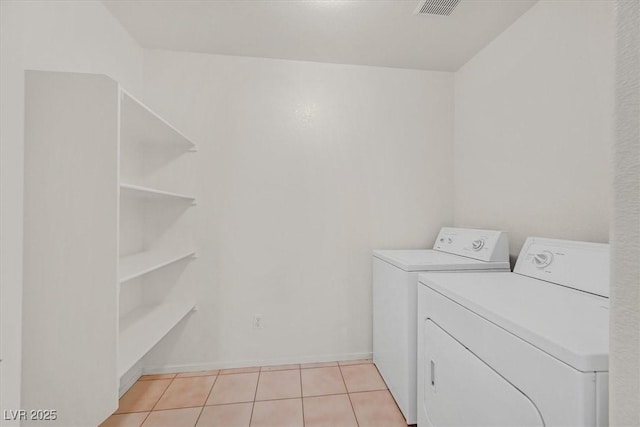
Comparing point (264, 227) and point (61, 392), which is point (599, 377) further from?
point (264, 227)

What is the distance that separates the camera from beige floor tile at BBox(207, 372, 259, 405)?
183 cm

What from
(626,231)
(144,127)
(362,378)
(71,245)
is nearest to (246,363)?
(362,378)

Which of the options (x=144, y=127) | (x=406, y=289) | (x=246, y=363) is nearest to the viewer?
(x=406, y=289)

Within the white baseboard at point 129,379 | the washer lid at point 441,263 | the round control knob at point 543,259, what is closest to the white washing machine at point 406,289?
the washer lid at point 441,263

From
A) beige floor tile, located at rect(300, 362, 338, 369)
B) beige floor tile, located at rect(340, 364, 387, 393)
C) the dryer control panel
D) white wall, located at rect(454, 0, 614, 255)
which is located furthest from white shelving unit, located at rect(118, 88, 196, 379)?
white wall, located at rect(454, 0, 614, 255)

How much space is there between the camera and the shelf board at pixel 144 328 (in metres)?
1.39

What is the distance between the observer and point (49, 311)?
1.16m

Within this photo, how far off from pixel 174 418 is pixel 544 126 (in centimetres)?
264

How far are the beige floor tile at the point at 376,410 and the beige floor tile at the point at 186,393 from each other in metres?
0.95

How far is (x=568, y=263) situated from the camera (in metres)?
1.30

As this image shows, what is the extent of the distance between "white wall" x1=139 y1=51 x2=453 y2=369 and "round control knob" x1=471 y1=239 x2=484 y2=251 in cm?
54

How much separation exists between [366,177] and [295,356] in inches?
58.5

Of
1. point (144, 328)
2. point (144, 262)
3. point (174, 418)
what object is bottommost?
point (174, 418)

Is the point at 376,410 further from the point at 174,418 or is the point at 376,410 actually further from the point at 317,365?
the point at 174,418
